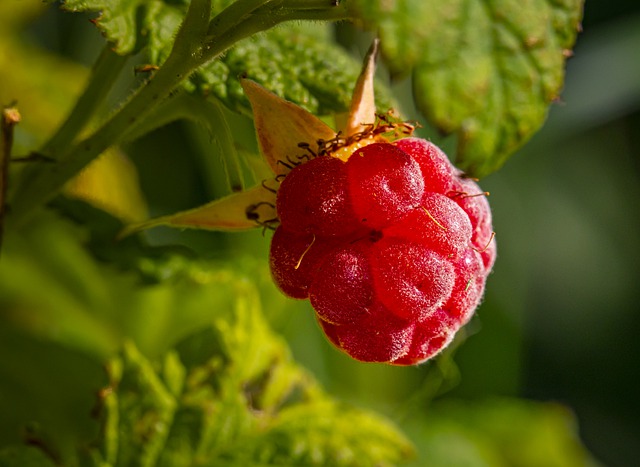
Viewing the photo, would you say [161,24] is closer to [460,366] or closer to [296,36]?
[296,36]

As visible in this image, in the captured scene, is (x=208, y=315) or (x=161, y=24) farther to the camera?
(x=208, y=315)

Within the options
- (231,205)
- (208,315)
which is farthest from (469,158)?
(208,315)

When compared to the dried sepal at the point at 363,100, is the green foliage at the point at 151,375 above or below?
below

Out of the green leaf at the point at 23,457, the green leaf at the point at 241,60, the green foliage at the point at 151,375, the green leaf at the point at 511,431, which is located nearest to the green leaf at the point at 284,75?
the green leaf at the point at 241,60

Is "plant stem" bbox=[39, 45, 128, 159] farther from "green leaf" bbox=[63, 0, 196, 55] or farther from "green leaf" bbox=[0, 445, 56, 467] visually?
"green leaf" bbox=[0, 445, 56, 467]

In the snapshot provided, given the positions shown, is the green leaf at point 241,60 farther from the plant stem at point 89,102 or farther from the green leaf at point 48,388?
the green leaf at point 48,388

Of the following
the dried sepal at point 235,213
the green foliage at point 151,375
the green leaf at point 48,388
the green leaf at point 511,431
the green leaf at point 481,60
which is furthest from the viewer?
the green leaf at point 511,431

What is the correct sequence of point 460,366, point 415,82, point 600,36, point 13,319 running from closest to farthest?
1. point 415,82
2. point 13,319
3. point 460,366
4. point 600,36
